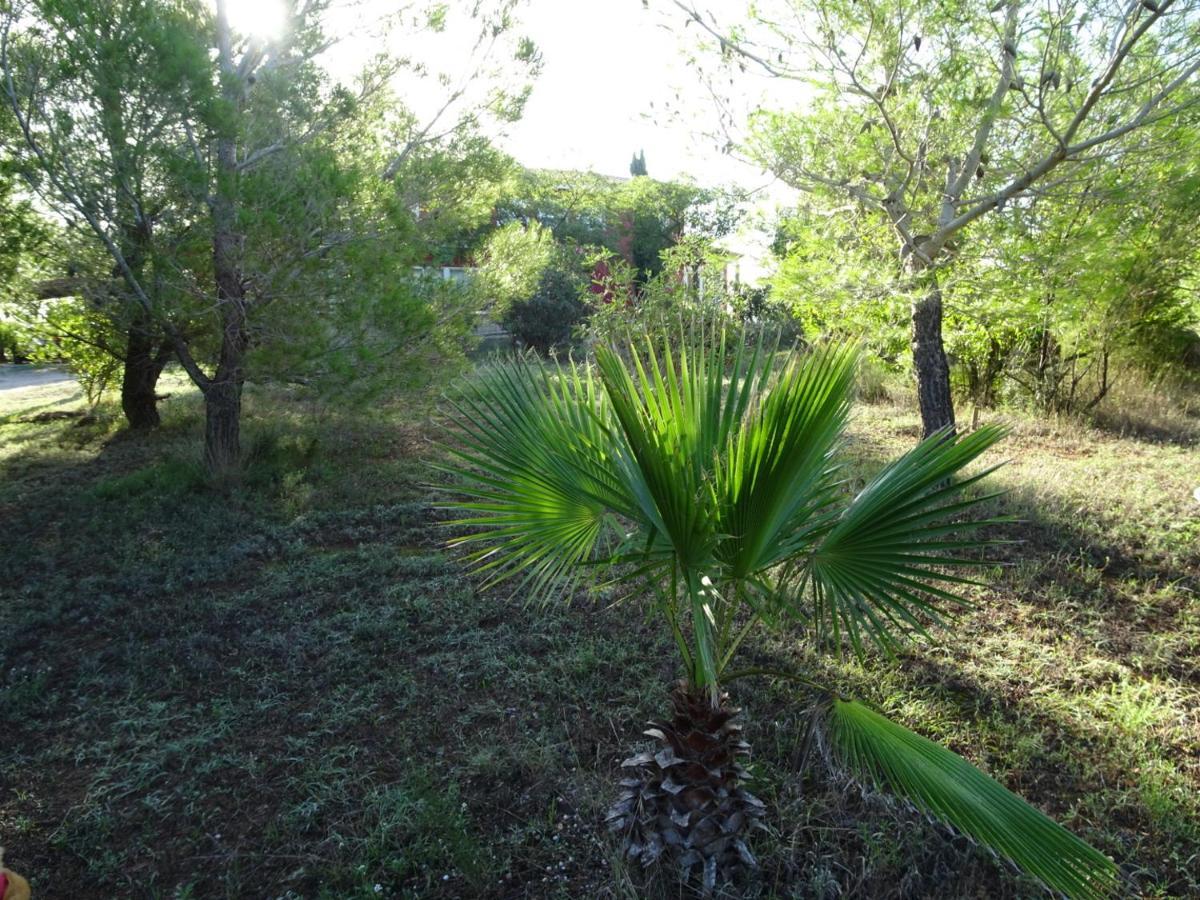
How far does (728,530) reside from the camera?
A: 2.01 m

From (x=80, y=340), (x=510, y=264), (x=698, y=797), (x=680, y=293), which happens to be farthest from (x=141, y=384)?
(x=698, y=797)

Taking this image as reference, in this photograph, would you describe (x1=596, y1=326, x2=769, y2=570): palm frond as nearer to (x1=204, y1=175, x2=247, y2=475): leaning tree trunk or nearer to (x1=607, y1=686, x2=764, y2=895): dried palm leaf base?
(x1=607, y1=686, x2=764, y2=895): dried palm leaf base

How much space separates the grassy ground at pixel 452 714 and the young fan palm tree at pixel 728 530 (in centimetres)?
39

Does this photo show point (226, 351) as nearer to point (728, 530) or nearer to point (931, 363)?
point (728, 530)

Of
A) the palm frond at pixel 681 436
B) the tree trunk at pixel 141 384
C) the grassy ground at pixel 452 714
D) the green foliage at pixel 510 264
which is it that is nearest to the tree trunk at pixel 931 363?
the grassy ground at pixel 452 714

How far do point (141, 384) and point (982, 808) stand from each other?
9.71 meters

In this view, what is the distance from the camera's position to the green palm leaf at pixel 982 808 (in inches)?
69.4

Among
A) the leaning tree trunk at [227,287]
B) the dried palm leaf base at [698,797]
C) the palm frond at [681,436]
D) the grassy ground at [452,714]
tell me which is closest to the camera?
the palm frond at [681,436]

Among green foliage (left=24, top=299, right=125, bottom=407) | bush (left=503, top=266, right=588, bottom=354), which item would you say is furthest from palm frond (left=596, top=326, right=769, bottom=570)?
bush (left=503, top=266, right=588, bottom=354)

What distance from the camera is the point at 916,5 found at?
4.80 meters

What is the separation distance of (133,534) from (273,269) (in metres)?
2.28

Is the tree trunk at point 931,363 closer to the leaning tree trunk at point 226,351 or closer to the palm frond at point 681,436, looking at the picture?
the palm frond at point 681,436

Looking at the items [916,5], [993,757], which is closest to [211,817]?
[993,757]

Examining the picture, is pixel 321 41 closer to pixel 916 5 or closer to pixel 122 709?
pixel 916 5
